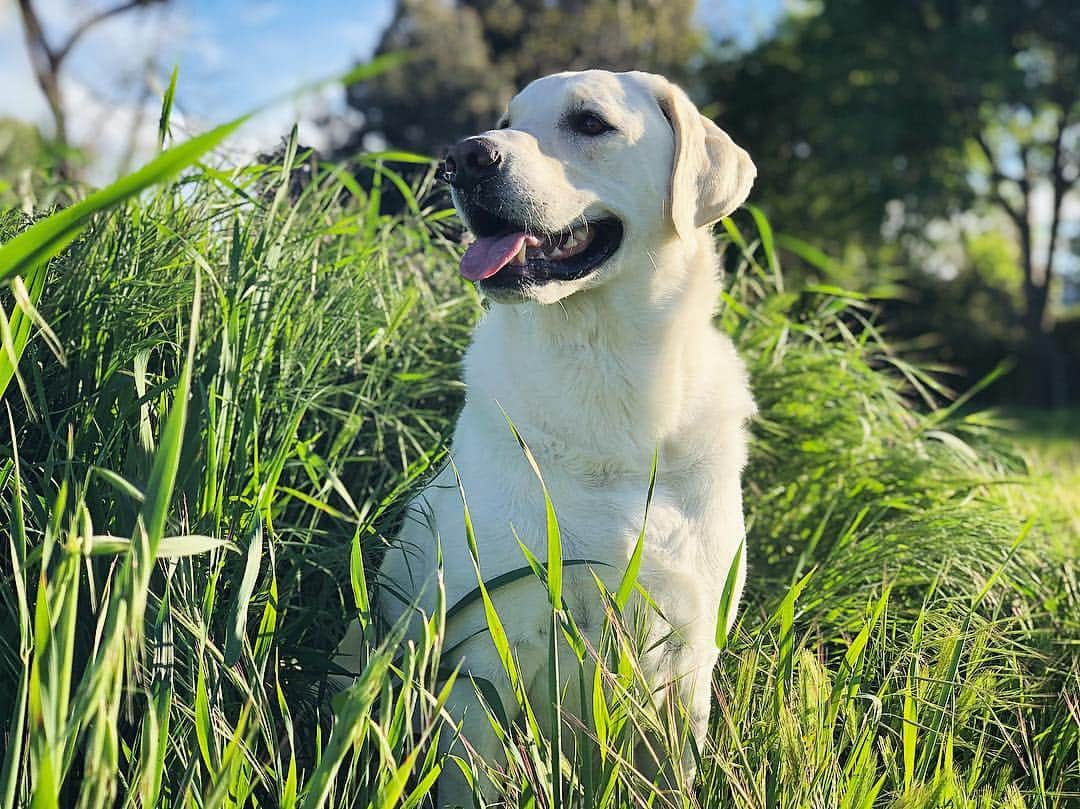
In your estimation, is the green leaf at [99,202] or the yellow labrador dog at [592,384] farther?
the yellow labrador dog at [592,384]

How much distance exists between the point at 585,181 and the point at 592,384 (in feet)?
1.49

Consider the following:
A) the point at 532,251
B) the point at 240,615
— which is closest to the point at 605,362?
the point at 532,251

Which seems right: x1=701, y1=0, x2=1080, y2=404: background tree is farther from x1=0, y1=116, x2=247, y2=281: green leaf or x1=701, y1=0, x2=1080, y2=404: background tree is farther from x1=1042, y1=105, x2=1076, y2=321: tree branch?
x1=0, y1=116, x2=247, y2=281: green leaf

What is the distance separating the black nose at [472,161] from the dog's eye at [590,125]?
28cm

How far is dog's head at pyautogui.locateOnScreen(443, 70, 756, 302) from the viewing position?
2045 mm

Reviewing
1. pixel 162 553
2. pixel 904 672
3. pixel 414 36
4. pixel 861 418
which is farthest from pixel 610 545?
pixel 414 36


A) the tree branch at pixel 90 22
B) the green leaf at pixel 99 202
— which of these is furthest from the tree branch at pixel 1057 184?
the green leaf at pixel 99 202

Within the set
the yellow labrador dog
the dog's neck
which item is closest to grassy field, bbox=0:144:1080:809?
the yellow labrador dog

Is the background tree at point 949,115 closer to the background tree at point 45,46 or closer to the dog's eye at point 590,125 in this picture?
the background tree at point 45,46

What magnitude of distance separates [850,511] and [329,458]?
162 centimetres

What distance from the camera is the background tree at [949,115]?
15.2m

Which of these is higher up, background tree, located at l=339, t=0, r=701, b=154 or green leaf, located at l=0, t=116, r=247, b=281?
green leaf, located at l=0, t=116, r=247, b=281

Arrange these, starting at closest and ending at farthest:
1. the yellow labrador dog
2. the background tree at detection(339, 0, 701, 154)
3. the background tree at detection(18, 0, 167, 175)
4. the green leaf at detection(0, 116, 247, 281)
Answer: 1. the green leaf at detection(0, 116, 247, 281)
2. the yellow labrador dog
3. the background tree at detection(18, 0, 167, 175)
4. the background tree at detection(339, 0, 701, 154)

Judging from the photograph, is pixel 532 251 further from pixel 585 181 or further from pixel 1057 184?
pixel 1057 184
